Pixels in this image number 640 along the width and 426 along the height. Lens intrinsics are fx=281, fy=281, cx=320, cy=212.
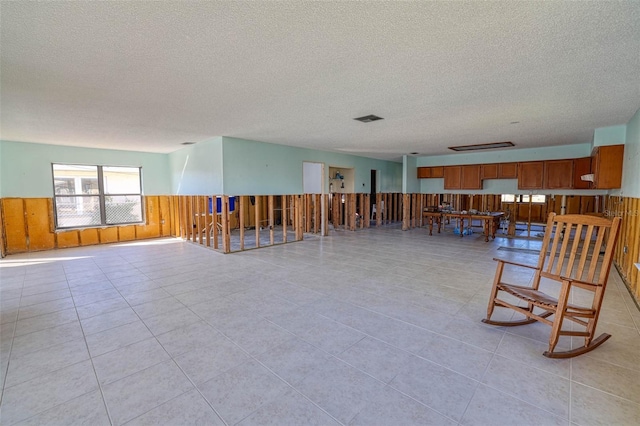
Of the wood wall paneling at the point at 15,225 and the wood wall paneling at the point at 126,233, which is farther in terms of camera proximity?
the wood wall paneling at the point at 126,233

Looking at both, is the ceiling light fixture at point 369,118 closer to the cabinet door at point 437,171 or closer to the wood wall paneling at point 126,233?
the cabinet door at point 437,171

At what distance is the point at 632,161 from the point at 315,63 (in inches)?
209

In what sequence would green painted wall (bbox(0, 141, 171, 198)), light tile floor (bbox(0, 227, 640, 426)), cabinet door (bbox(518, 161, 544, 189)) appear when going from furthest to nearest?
cabinet door (bbox(518, 161, 544, 189)) < green painted wall (bbox(0, 141, 171, 198)) < light tile floor (bbox(0, 227, 640, 426))

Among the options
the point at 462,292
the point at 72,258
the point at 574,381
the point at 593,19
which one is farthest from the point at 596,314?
the point at 72,258

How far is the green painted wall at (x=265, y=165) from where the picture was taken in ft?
22.3

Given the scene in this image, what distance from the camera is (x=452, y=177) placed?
10.3 metres

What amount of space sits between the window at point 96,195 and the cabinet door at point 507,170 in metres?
11.5

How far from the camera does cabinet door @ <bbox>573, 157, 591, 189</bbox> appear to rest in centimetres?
764

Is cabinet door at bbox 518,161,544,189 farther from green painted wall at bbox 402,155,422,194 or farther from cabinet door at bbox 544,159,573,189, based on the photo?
green painted wall at bbox 402,155,422,194

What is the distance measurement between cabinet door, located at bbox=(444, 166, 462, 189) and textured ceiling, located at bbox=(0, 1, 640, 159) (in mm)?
4768

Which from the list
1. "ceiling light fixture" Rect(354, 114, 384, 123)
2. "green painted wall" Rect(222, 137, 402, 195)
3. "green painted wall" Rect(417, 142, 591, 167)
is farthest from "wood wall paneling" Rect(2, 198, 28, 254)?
"green painted wall" Rect(417, 142, 591, 167)

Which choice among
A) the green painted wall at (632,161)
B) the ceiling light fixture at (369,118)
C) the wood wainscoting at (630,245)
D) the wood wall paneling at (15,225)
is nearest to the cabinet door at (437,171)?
the green painted wall at (632,161)

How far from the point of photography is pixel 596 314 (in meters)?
2.34

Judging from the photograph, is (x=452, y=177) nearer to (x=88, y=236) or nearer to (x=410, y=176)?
(x=410, y=176)
